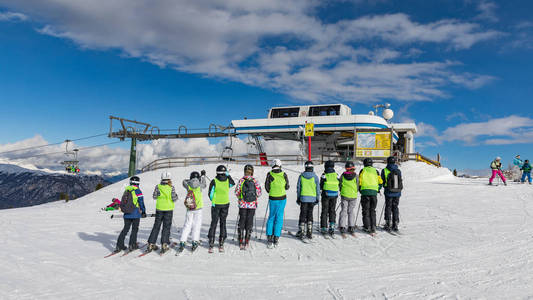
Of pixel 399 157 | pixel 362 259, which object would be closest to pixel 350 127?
pixel 399 157

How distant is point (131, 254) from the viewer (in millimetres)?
6742

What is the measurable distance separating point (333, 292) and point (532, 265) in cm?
366

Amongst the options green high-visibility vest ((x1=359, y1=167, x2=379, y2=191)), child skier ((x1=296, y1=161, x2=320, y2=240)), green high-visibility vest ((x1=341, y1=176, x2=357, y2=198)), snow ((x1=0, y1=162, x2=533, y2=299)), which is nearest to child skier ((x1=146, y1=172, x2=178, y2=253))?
snow ((x1=0, y1=162, x2=533, y2=299))

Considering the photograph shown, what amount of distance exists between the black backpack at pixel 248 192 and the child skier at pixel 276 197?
304mm

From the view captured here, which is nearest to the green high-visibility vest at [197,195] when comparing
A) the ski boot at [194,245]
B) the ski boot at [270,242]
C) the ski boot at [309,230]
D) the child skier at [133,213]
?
the ski boot at [194,245]

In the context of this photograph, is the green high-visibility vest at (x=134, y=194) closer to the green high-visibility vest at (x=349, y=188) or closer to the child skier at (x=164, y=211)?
the child skier at (x=164, y=211)

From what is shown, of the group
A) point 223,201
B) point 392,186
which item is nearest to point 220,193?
point 223,201

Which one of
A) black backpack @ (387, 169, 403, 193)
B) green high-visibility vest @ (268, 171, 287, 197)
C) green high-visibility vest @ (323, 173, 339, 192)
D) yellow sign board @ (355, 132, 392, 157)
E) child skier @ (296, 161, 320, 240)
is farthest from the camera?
yellow sign board @ (355, 132, 392, 157)

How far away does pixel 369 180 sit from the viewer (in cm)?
775

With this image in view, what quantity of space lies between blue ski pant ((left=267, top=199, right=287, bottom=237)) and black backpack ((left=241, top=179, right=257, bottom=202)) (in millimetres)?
500

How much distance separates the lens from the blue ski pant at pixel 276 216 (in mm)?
6922

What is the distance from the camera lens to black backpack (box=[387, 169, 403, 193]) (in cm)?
781

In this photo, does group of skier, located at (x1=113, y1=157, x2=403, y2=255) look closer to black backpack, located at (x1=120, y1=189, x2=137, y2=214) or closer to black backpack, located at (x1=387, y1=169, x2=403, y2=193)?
black backpack, located at (x1=120, y1=189, x2=137, y2=214)

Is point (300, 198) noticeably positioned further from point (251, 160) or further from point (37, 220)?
point (251, 160)
